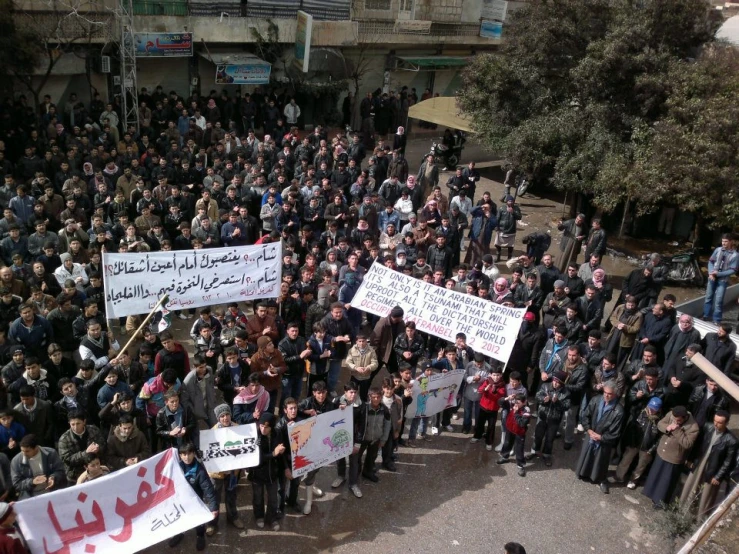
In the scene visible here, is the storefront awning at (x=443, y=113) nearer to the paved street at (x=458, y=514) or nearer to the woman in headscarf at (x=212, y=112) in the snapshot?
the woman in headscarf at (x=212, y=112)

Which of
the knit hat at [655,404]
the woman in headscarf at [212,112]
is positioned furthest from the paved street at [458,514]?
the woman in headscarf at [212,112]

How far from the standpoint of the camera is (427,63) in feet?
96.3

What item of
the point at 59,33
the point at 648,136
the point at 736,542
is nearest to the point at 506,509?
the point at 736,542

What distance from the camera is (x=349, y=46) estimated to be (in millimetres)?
27516

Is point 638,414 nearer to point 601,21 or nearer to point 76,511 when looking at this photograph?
point 76,511

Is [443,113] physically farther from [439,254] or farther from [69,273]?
[69,273]

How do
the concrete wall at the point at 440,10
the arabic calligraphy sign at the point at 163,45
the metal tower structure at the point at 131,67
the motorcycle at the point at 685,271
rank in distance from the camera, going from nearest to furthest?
the motorcycle at the point at 685,271 < the metal tower structure at the point at 131,67 < the arabic calligraphy sign at the point at 163,45 < the concrete wall at the point at 440,10

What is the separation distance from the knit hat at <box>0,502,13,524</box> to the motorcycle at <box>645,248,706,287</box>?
13.2m

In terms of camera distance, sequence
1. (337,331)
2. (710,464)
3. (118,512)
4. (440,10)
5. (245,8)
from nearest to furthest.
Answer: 1. (118,512)
2. (710,464)
3. (337,331)
4. (245,8)
5. (440,10)

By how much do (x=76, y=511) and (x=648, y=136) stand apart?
1353 centimetres

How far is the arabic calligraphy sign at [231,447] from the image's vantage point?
294 inches

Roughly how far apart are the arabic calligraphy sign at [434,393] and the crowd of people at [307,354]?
0.11 m

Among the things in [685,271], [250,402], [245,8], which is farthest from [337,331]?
[245,8]

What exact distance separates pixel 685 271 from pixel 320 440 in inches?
414
